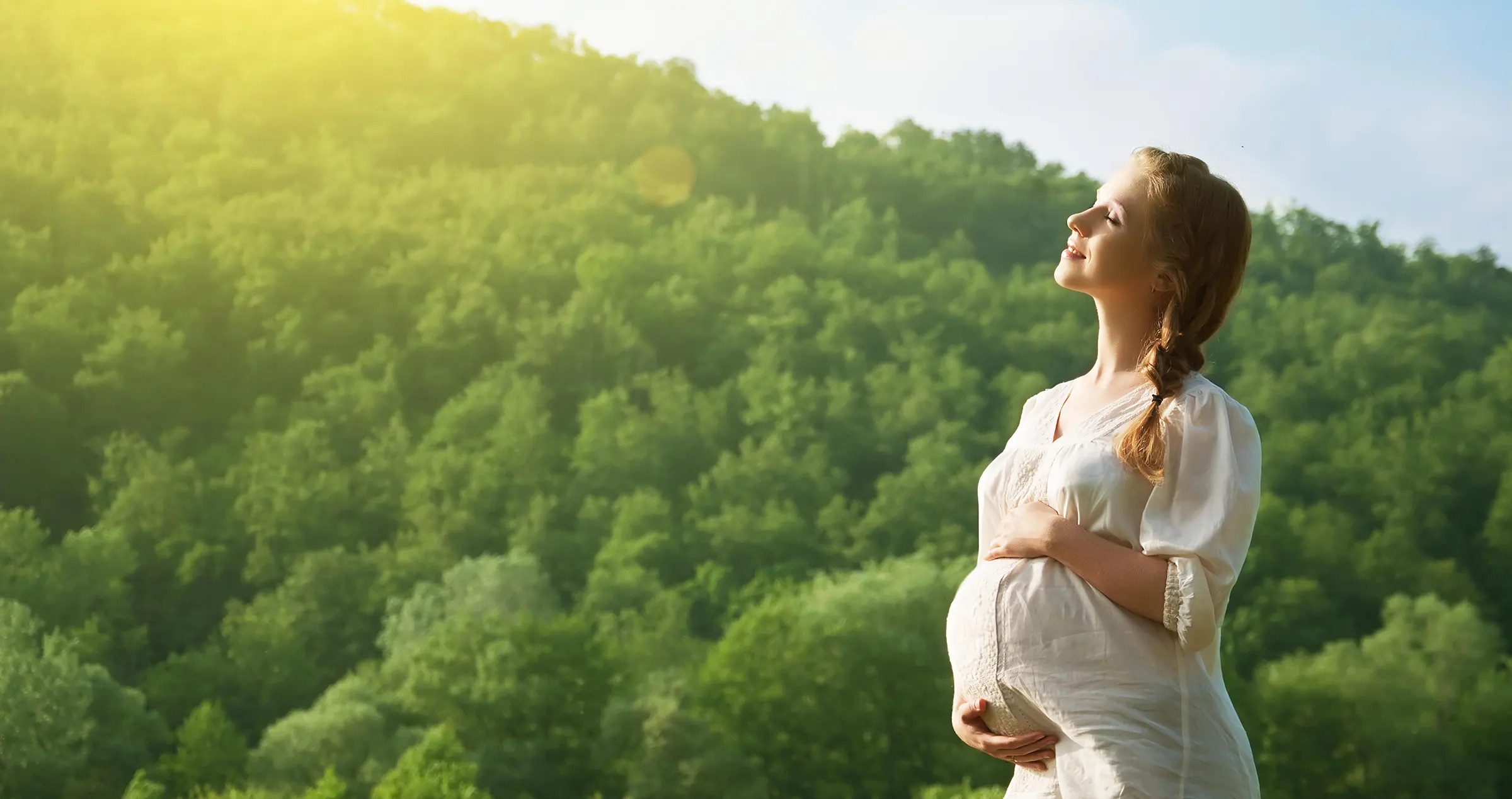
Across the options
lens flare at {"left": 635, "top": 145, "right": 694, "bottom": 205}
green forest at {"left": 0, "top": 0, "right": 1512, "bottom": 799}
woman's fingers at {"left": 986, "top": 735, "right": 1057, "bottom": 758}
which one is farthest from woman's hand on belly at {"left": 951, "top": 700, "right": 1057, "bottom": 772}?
lens flare at {"left": 635, "top": 145, "right": 694, "bottom": 205}

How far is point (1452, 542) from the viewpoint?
15188mm

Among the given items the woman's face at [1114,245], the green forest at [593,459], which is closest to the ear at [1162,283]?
the woman's face at [1114,245]

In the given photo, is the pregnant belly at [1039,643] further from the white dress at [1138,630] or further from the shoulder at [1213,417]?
the shoulder at [1213,417]

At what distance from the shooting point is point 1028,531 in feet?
3.79

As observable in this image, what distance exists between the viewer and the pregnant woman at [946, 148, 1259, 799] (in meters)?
1.08

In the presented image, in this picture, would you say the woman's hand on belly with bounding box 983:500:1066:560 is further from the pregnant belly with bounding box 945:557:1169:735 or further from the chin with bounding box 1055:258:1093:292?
the chin with bounding box 1055:258:1093:292

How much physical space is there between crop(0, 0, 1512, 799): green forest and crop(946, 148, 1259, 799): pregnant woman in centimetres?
1082

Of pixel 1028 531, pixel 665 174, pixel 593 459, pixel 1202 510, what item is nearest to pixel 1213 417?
pixel 1202 510

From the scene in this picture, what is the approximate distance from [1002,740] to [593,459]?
1447 centimetres

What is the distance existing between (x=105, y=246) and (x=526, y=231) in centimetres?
548

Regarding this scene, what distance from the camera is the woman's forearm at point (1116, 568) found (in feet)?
3.58

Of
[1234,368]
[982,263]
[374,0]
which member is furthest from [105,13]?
[1234,368]

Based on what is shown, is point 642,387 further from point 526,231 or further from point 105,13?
point 105,13

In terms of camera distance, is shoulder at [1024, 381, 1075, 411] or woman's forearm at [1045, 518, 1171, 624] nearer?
woman's forearm at [1045, 518, 1171, 624]
